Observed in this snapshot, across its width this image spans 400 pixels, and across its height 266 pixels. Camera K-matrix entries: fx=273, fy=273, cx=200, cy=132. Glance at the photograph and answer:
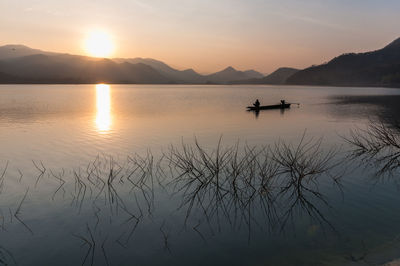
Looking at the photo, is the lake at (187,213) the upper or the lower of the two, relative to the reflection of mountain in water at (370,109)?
lower

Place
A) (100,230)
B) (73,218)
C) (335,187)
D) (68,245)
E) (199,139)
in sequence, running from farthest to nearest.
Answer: (199,139), (335,187), (73,218), (100,230), (68,245)

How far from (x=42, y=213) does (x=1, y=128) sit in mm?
29929

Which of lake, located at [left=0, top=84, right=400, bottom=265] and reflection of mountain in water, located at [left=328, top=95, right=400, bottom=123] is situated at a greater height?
reflection of mountain in water, located at [left=328, top=95, right=400, bottom=123]

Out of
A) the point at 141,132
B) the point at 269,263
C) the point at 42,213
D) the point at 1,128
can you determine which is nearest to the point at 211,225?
the point at 269,263

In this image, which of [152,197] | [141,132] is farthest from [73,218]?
[141,132]

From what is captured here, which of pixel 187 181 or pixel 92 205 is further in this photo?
pixel 187 181

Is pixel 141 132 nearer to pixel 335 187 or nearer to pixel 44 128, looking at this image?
pixel 44 128

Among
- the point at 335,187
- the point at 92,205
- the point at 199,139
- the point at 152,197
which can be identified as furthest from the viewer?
the point at 199,139

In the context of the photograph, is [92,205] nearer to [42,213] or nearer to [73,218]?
[73,218]

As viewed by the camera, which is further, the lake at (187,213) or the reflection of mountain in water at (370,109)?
the reflection of mountain in water at (370,109)

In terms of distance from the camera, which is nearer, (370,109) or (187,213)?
(187,213)

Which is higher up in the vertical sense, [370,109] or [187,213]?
[370,109]

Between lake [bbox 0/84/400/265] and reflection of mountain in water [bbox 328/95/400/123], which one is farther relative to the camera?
reflection of mountain in water [bbox 328/95/400/123]

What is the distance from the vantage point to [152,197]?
14.3 meters
